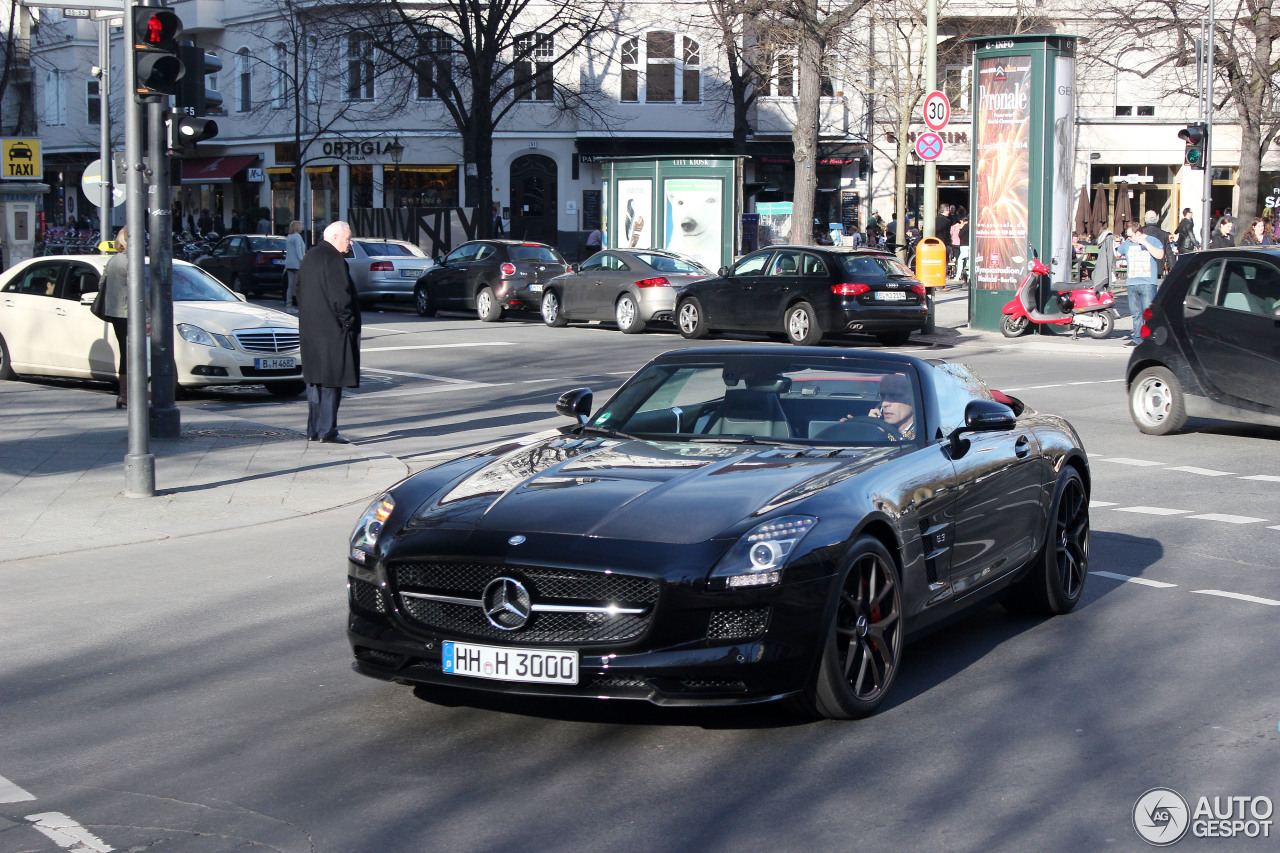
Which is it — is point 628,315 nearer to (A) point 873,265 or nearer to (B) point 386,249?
(A) point 873,265

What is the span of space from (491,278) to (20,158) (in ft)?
35.7

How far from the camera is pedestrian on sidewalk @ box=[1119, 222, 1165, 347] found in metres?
22.5

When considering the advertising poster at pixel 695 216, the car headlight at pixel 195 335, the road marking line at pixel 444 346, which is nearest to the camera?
the car headlight at pixel 195 335

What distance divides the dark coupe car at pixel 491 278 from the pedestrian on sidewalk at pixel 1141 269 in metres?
10.8

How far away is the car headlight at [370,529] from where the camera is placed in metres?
5.40

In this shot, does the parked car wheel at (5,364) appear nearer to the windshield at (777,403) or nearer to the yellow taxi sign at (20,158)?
the windshield at (777,403)

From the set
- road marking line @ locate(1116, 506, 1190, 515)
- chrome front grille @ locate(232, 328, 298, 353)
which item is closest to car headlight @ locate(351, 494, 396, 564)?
road marking line @ locate(1116, 506, 1190, 515)

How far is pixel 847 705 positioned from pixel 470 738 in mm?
1323

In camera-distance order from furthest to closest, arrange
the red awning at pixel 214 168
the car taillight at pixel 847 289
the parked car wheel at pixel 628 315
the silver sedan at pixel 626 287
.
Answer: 1. the red awning at pixel 214 168
2. the parked car wheel at pixel 628 315
3. the silver sedan at pixel 626 287
4. the car taillight at pixel 847 289

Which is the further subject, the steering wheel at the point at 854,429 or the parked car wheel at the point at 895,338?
the parked car wheel at the point at 895,338

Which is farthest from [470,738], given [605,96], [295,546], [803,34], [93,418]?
[605,96]

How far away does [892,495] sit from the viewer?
18.5 feet

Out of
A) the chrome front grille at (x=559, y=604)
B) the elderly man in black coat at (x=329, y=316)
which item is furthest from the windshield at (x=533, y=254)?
the chrome front grille at (x=559, y=604)

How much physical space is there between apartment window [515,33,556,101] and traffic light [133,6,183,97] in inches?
1130
